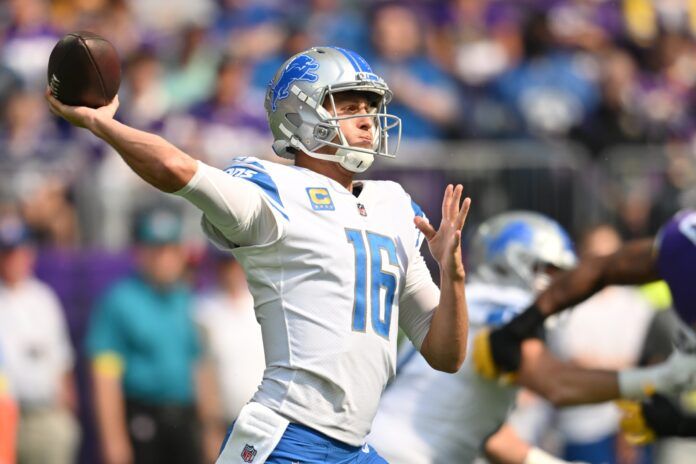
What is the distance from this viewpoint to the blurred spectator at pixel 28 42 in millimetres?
9832

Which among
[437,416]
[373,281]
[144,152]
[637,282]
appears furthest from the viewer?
[637,282]

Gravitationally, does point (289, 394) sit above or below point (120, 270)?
above

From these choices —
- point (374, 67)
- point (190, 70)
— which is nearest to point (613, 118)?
point (374, 67)

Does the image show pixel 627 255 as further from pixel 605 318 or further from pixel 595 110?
pixel 595 110

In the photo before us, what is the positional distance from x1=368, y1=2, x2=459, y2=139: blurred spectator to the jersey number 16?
19.7 ft

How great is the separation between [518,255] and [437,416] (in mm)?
1037

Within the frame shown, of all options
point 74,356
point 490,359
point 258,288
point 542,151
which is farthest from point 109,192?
point 258,288

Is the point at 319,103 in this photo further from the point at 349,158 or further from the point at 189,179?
the point at 189,179

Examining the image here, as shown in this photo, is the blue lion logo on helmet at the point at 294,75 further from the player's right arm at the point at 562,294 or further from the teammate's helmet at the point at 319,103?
the player's right arm at the point at 562,294

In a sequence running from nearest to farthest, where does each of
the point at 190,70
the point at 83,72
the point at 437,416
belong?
1. the point at 83,72
2. the point at 437,416
3. the point at 190,70

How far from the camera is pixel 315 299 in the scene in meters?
4.23

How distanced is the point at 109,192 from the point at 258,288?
4.84 metres

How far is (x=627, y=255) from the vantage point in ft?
18.7

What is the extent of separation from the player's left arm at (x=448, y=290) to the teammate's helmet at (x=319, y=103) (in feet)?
0.97
